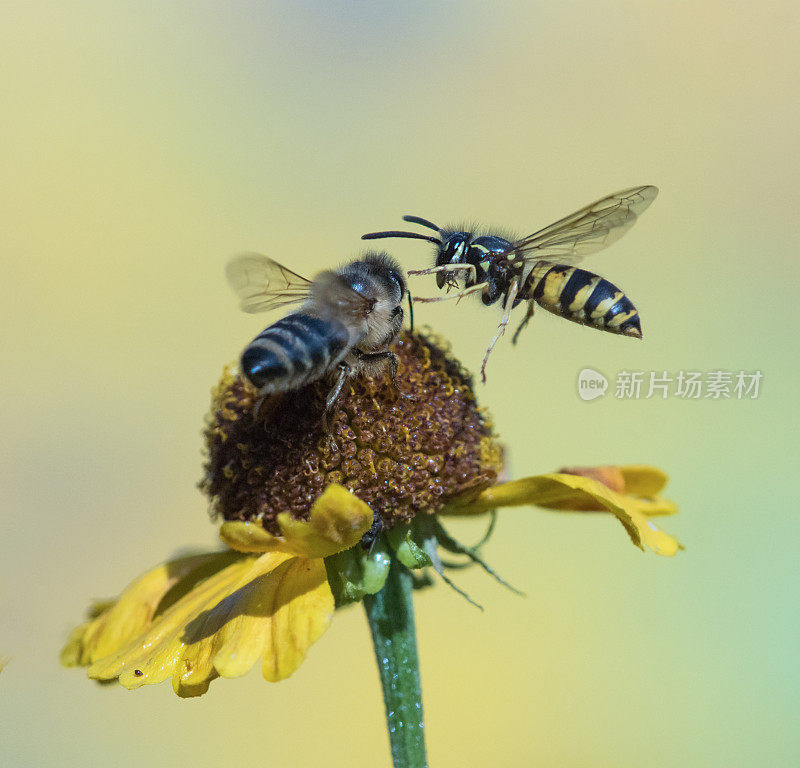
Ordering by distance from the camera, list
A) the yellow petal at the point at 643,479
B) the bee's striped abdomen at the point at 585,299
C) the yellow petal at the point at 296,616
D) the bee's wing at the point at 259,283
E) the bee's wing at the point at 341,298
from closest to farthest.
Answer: the yellow petal at the point at 296,616 < the bee's wing at the point at 341,298 < the bee's wing at the point at 259,283 < the bee's striped abdomen at the point at 585,299 < the yellow petal at the point at 643,479

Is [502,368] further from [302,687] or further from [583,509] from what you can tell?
[583,509]

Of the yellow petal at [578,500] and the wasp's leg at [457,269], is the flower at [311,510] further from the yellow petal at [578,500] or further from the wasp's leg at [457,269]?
the wasp's leg at [457,269]

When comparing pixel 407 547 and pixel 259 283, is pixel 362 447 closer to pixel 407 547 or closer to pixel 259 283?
pixel 407 547

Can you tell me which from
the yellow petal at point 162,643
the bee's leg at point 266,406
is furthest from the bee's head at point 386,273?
the yellow petal at point 162,643

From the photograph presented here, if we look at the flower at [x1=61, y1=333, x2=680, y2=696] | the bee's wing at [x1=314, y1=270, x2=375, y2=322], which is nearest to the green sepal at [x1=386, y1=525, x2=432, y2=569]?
the flower at [x1=61, y1=333, x2=680, y2=696]

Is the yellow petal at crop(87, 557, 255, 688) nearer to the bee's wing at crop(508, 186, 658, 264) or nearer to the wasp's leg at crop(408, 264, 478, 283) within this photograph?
the wasp's leg at crop(408, 264, 478, 283)

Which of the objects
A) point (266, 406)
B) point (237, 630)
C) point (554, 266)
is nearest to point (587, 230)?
point (554, 266)
